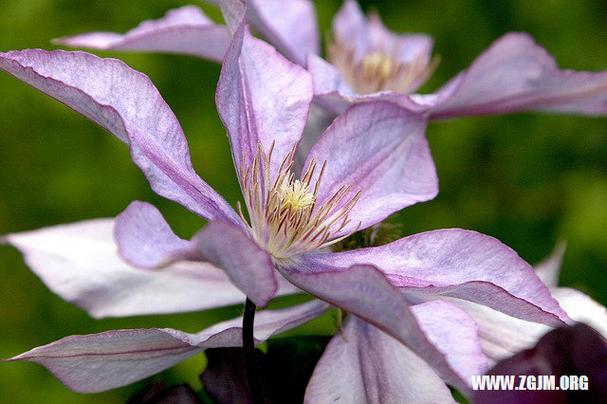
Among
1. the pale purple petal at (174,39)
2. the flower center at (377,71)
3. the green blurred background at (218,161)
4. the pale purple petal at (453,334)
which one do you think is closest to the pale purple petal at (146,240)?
the pale purple petal at (453,334)

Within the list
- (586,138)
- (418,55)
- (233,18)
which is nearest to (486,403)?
(233,18)

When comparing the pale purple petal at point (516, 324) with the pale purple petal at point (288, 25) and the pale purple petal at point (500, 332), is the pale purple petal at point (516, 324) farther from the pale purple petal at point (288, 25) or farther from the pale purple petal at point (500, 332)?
the pale purple petal at point (288, 25)

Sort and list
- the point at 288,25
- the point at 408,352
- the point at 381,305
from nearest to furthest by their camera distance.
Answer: the point at 381,305 → the point at 408,352 → the point at 288,25

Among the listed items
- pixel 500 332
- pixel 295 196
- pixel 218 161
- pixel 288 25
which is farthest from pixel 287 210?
pixel 218 161

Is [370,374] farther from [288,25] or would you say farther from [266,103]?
[288,25]

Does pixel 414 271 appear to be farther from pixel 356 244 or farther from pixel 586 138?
pixel 586 138
